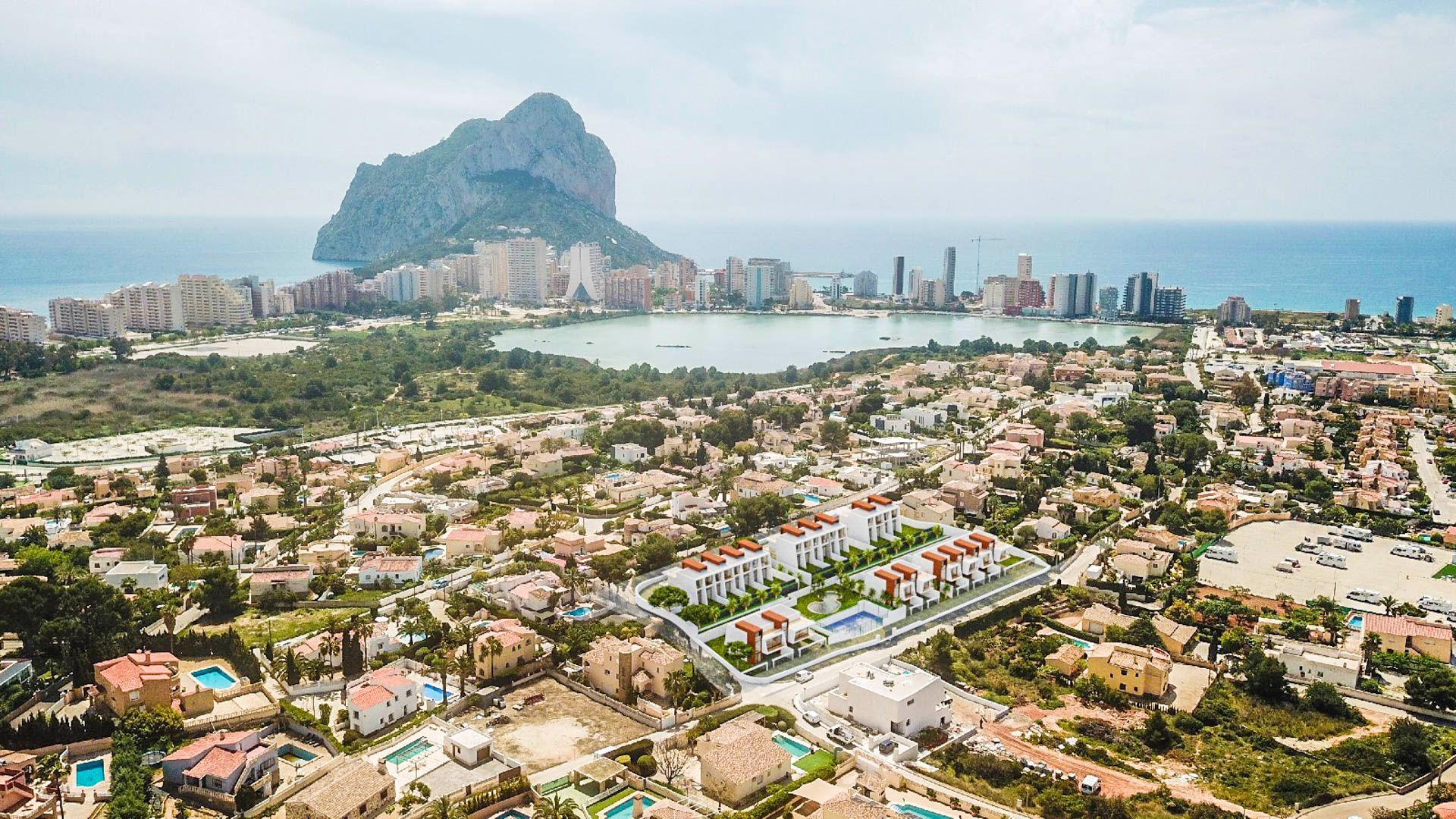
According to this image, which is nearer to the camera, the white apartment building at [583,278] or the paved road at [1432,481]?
the paved road at [1432,481]

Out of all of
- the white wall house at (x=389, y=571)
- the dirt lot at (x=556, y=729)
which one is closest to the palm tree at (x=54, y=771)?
the dirt lot at (x=556, y=729)

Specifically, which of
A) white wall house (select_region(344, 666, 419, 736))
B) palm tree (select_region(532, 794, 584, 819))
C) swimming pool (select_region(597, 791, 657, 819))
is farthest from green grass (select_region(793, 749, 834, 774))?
white wall house (select_region(344, 666, 419, 736))

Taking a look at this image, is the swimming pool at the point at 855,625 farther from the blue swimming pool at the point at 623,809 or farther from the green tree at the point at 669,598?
the blue swimming pool at the point at 623,809

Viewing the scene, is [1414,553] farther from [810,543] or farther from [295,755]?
[295,755]

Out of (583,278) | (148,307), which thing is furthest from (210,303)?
(583,278)

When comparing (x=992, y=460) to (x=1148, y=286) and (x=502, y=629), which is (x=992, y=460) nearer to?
(x=502, y=629)

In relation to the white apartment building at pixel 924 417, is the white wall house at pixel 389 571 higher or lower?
lower

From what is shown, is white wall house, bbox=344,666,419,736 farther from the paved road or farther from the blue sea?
the blue sea
